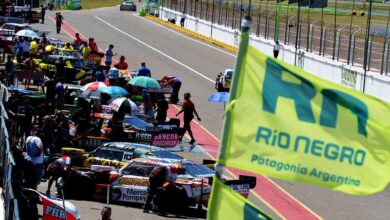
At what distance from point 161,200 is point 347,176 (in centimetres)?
1325

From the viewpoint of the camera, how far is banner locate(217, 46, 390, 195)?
7.49 meters

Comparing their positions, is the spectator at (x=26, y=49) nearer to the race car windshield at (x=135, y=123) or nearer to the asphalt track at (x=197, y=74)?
the asphalt track at (x=197, y=74)

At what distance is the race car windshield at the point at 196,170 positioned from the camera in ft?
69.2

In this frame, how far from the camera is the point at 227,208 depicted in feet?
25.1

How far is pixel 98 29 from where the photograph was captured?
72.9m

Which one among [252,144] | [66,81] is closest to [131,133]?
[66,81]

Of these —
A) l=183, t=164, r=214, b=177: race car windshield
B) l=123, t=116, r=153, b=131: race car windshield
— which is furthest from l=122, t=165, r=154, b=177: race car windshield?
l=123, t=116, r=153, b=131: race car windshield

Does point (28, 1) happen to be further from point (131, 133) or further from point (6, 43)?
point (131, 133)

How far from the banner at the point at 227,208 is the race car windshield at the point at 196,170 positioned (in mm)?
13339

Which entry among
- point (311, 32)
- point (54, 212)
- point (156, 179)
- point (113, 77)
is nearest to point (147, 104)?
point (113, 77)

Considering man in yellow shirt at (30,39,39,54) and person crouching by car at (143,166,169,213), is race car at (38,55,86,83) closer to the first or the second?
man in yellow shirt at (30,39,39,54)

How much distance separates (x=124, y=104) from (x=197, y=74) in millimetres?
20124

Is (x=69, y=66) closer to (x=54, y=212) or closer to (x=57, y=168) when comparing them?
(x=57, y=168)

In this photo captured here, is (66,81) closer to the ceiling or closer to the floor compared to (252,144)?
closer to the floor
